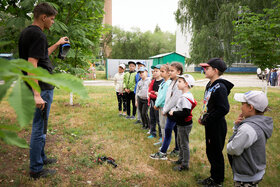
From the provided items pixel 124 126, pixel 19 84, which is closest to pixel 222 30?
pixel 124 126

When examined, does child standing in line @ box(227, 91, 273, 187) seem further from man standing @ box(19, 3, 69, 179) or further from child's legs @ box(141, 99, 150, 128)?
child's legs @ box(141, 99, 150, 128)

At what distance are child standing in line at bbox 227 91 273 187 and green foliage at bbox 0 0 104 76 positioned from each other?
278 centimetres

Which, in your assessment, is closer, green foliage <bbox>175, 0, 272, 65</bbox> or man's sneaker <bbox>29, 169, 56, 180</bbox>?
man's sneaker <bbox>29, 169, 56, 180</bbox>

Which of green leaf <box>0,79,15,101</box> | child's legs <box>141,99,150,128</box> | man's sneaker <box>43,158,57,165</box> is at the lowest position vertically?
man's sneaker <box>43,158,57,165</box>

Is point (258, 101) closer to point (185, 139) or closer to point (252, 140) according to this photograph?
point (252, 140)

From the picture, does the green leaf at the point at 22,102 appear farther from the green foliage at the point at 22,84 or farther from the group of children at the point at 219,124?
the group of children at the point at 219,124

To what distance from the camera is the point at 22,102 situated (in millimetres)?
641

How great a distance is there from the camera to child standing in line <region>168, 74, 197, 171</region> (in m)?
3.31

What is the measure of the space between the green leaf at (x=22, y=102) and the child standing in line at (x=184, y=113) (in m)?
2.87

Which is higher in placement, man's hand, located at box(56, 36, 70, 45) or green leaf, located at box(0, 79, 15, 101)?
man's hand, located at box(56, 36, 70, 45)

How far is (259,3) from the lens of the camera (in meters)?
19.4

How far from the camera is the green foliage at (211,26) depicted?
2014 cm

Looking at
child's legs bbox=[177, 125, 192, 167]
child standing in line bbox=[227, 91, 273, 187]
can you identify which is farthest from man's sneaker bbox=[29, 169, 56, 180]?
child standing in line bbox=[227, 91, 273, 187]

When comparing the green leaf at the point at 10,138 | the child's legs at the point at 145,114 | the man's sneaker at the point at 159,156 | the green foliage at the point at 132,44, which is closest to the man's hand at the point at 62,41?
the green leaf at the point at 10,138
